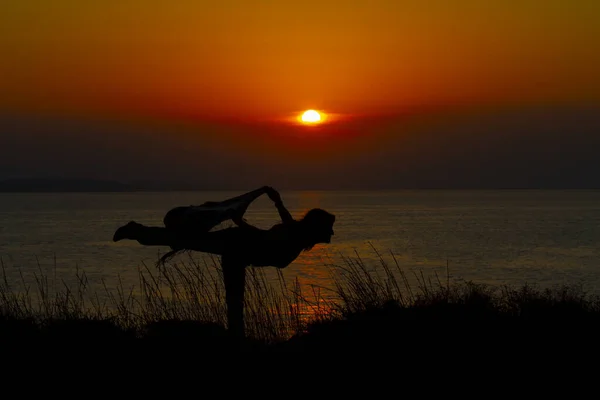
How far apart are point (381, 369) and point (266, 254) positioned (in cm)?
182

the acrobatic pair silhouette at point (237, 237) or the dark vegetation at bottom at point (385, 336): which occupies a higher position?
the acrobatic pair silhouette at point (237, 237)

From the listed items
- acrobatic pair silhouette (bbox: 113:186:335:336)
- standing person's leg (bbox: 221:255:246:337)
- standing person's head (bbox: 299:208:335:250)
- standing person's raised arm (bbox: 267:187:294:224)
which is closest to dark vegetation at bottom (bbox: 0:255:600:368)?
standing person's leg (bbox: 221:255:246:337)

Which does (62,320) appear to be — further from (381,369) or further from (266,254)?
(381,369)

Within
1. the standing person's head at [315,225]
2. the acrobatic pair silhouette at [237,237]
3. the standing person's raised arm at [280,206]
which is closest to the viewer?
the acrobatic pair silhouette at [237,237]

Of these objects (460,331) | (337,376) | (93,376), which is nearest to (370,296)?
(460,331)

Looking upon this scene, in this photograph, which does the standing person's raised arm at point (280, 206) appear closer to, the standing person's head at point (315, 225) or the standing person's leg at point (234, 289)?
the standing person's head at point (315, 225)

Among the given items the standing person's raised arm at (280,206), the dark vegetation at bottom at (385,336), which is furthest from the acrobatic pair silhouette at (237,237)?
the dark vegetation at bottom at (385,336)

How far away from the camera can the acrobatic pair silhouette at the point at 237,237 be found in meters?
7.98

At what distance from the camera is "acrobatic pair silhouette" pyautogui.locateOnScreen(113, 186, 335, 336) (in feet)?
26.2

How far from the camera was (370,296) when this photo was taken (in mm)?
9977

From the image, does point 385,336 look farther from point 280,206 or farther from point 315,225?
point 280,206

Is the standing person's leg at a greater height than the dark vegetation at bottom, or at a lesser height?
greater

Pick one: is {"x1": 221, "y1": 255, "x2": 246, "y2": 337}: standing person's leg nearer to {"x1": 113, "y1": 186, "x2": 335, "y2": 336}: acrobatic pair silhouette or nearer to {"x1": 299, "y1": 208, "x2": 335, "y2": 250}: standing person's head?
{"x1": 113, "y1": 186, "x2": 335, "y2": 336}: acrobatic pair silhouette

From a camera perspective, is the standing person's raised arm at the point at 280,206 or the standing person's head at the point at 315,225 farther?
the standing person's raised arm at the point at 280,206
